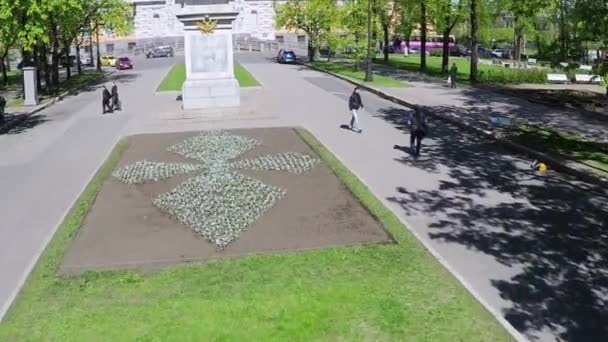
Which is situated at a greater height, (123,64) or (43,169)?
(123,64)

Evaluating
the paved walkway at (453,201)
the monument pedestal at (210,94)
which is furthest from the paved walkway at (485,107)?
the monument pedestal at (210,94)

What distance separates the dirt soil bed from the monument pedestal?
10.9 meters

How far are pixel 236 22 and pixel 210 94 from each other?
3108 inches

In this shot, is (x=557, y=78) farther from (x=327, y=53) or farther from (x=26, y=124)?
(x=327, y=53)

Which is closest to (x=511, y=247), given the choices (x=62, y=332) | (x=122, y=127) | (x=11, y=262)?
(x=62, y=332)

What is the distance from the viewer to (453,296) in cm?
877

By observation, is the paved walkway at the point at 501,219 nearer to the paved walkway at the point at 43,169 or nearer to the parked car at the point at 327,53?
the paved walkway at the point at 43,169

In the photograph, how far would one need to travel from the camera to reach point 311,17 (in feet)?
176

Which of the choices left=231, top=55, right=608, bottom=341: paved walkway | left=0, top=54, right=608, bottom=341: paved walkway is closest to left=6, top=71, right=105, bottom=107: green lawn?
left=0, top=54, right=608, bottom=341: paved walkway

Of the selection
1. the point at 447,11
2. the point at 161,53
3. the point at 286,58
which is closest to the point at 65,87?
the point at 286,58

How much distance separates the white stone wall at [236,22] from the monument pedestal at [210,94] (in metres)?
78.0

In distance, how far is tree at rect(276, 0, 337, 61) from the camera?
5184 cm

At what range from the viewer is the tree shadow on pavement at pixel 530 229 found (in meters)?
8.65

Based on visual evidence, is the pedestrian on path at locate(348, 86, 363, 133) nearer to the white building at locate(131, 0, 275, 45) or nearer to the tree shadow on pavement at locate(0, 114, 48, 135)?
the tree shadow on pavement at locate(0, 114, 48, 135)
